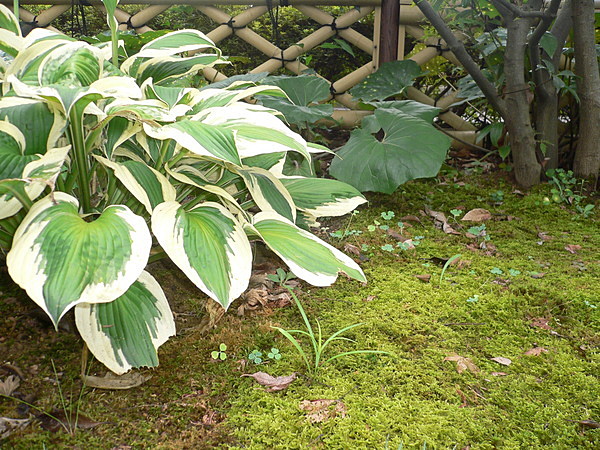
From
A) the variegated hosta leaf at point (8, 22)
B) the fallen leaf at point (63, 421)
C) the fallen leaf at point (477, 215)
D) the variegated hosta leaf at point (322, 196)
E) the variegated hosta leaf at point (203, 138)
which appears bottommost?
the fallen leaf at point (477, 215)

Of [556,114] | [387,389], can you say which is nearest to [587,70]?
[556,114]

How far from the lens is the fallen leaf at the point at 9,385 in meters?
1.08

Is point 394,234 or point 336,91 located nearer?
point 394,234

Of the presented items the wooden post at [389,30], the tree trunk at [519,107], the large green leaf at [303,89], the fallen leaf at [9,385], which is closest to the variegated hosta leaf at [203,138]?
the fallen leaf at [9,385]

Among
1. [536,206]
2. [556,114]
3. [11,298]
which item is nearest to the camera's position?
→ [11,298]

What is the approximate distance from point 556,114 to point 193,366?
209 centimetres

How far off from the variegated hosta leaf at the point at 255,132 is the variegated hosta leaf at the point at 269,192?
0.61 feet

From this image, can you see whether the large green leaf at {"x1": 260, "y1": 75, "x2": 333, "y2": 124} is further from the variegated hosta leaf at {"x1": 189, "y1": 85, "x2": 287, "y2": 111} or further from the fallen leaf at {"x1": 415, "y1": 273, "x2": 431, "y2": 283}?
the fallen leaf at {"x1": 415, "y1": 273, "x2": 431, "y2": 283}

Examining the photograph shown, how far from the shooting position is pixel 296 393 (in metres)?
1.14

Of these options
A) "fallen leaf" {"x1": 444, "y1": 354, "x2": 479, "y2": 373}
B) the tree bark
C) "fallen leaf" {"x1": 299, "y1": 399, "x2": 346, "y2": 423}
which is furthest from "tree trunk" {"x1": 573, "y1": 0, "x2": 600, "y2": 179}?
"fallen leaf" {"x1": 299, "y1": 399, "x2": 346, "y2": 423}

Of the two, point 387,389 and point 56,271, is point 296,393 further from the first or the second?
point 56,271

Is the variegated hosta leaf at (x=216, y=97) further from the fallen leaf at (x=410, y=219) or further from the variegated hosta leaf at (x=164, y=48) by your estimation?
the fallen leaf at (x=410, y=219)

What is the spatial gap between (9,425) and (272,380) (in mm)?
522

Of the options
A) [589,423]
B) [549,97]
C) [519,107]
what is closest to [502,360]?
[589,423]
